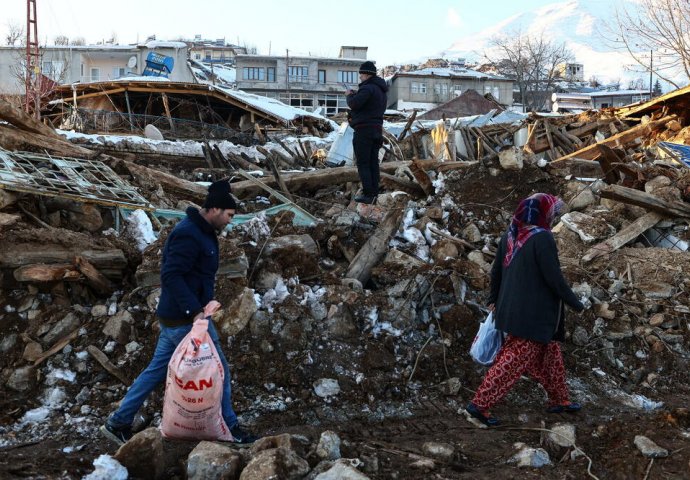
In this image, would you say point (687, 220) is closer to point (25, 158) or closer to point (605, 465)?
point (605, 465)

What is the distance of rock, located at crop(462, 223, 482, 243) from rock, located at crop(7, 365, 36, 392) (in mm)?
5026

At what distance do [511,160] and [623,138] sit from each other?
434 cm

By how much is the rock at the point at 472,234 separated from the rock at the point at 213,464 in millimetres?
4889

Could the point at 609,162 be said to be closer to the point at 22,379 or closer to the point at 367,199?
the point at 367,199

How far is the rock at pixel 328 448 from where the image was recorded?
3.81 m

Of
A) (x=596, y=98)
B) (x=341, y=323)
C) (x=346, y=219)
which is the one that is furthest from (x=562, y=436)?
(x=596, y=98)

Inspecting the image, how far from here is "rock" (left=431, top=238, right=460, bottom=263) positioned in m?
7.24

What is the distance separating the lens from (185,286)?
3.91m

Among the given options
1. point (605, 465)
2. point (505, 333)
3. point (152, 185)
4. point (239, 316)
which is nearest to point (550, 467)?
point (605, 465)

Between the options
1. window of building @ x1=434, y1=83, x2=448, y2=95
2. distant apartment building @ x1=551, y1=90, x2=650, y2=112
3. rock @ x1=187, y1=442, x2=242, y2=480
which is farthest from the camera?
window of building @ x1=434, y1=83, x2=448, y2=95

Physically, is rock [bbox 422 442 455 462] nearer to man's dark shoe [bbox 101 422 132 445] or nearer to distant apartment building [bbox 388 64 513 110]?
man's dark shoe [bbox 101 422 132 445]

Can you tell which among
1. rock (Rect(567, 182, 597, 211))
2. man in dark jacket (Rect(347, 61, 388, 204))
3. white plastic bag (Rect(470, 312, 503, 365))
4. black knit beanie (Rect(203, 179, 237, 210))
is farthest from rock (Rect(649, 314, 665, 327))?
black knit beanie (Rect(203, 179, 237, 210))

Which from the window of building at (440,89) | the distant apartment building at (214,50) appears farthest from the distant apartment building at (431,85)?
the distant apartment building at (214,50)

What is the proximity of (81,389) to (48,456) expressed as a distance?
3.49 feet
